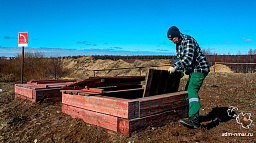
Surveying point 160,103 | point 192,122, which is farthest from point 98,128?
point 192,122

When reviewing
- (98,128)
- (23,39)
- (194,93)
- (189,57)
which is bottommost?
(98,128)

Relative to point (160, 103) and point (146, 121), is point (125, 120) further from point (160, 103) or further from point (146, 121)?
point (160, 103)

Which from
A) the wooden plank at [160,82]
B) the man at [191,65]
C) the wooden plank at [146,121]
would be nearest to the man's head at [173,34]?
the man at [191,65]

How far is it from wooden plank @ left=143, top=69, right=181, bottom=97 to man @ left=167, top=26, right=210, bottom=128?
1.32ft

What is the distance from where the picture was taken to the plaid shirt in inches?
155

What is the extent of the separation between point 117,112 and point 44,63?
13572 millimetres

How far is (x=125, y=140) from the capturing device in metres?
3.47

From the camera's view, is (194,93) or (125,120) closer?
(125,120)

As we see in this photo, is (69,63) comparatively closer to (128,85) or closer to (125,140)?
(128,85)

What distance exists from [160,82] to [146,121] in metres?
1.02

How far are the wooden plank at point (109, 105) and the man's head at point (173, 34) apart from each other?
136 cm

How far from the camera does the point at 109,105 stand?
3.83m

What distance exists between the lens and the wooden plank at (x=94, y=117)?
3.76 m

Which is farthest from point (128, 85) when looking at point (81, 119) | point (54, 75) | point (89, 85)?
point (54, 75)
